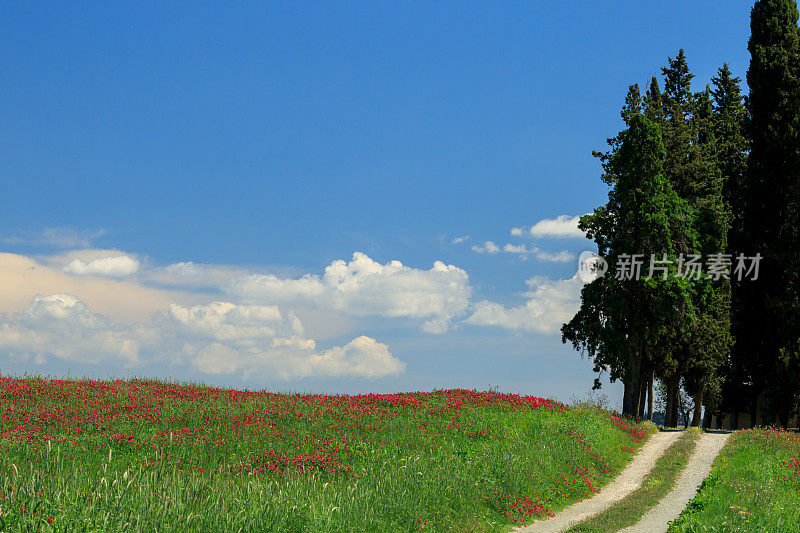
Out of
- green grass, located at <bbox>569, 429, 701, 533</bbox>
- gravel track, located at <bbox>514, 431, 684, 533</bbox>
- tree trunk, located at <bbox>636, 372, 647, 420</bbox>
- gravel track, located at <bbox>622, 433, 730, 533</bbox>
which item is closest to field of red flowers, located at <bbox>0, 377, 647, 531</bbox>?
gravel track, located at <bbox>514, 431, 684, 533</bbox>

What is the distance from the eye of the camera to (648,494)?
17625 mm

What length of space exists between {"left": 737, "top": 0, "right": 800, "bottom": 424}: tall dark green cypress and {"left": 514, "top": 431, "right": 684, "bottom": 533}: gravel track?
12538mm

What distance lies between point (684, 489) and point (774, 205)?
2515 cm

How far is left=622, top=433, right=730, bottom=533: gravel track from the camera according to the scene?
1433cm

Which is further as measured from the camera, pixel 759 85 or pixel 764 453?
pixel 759 85

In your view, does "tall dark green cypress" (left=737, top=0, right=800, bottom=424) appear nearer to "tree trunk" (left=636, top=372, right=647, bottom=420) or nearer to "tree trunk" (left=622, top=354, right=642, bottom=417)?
"tree trunk" (left=636, top=372, right=647, bottom=420)

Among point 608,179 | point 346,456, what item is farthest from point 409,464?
point 608,179

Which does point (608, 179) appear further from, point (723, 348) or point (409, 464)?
point (409, 464)

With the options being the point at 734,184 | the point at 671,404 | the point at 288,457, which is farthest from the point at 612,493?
the point at 734,184

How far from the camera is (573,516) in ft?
48.8

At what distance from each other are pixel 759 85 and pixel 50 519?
42.2 m

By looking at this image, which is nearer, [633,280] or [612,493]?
[612,493]

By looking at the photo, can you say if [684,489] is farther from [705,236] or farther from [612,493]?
[705,236]

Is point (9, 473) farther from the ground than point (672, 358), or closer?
closer
